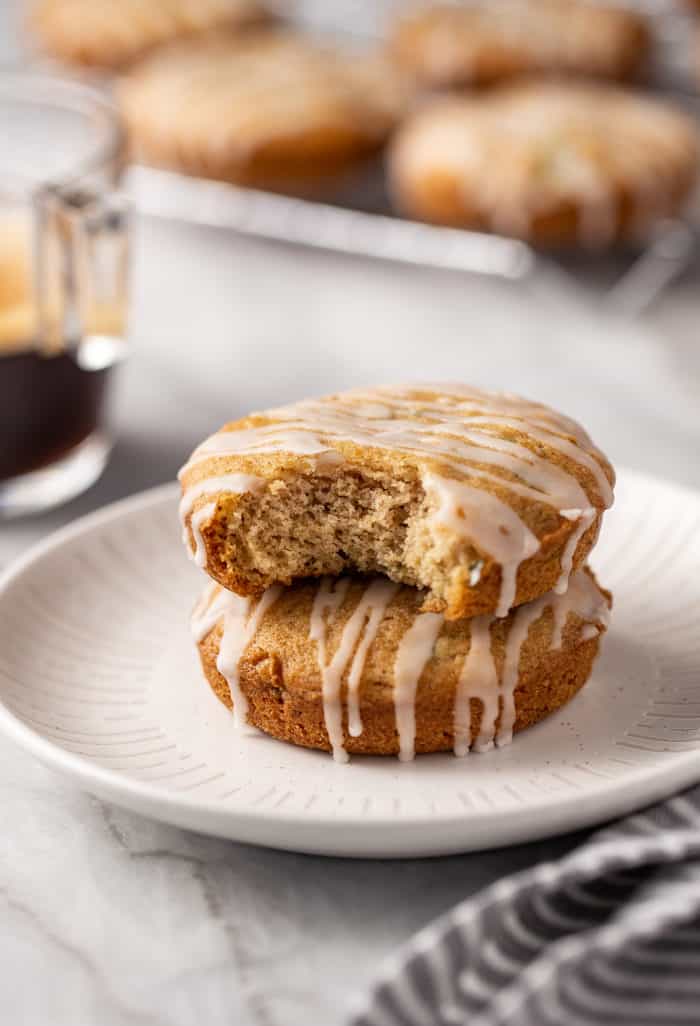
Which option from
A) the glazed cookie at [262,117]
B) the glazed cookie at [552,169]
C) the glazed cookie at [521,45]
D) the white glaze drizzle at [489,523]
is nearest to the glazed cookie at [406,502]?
the white glaze drizzle at [489,523]

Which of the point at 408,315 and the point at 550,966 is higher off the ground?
the point at 550,966

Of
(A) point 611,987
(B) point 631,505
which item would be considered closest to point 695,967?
(A) point 611,987

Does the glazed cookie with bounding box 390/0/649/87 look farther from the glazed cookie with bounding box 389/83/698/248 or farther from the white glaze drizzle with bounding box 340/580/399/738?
the white glaze drizzle with bounding box 340/580/399/738

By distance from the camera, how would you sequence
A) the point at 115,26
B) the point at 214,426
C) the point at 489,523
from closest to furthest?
1. the point at 489,523
2. the point at 214,426
3. the point at 115,26

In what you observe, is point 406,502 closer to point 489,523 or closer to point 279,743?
point 489,523

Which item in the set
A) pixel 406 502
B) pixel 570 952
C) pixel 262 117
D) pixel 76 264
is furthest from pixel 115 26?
pixel 570 952

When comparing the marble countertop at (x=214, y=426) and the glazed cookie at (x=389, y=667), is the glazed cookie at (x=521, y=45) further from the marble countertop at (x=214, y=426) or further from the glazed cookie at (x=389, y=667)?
the glazed cookie at (x=389, y=667)

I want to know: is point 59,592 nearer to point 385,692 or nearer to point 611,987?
point 385,692
